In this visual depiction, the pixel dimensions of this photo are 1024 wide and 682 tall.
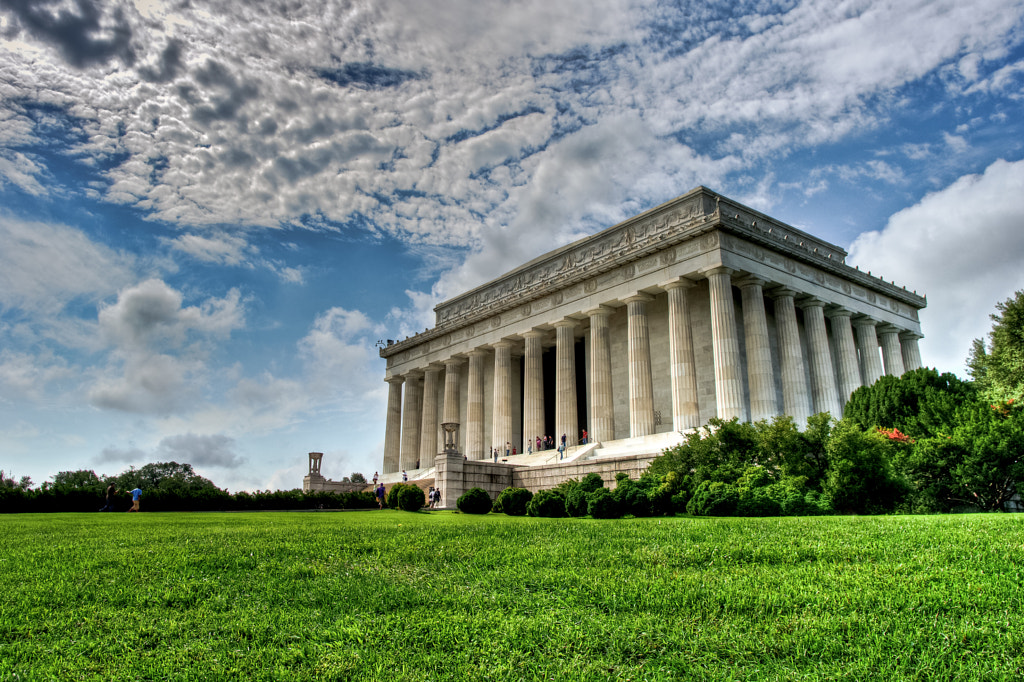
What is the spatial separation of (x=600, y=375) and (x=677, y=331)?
749 centimetres

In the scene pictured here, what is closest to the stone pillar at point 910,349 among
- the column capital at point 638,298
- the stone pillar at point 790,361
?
the stone pillar at point 790,361

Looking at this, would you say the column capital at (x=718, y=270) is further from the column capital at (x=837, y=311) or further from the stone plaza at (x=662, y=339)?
the column capital at (x=837, y=311)

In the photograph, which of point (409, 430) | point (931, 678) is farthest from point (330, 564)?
point (409, 430)

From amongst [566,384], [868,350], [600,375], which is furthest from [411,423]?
[868,350]

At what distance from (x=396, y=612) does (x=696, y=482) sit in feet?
58.2

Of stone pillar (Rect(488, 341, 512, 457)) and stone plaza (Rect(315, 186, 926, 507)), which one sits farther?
stone pillar (Rect(488, 341, 512, 457))

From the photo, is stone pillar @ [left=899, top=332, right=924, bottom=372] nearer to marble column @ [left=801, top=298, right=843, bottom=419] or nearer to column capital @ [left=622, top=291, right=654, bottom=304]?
marble column @ [left=801, top=298, right=843, bottom=419]

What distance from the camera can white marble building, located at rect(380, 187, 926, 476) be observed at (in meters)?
40.3

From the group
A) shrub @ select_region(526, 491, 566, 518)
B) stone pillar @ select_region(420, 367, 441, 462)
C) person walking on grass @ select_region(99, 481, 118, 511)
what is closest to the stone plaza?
stone pillar @ select_region(420, 367, 441, 462)

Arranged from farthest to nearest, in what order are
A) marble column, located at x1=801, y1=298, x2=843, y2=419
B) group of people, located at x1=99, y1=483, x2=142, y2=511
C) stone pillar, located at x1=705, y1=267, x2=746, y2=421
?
marble column, located at x1=801, y1=298, x2=843, y2=419
stone pillar, located at x1=705, y1=267, x2=746, y2=421
group of people, located at x1=99, y1=483, x2=142, y2=511

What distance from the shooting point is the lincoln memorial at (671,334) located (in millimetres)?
40125

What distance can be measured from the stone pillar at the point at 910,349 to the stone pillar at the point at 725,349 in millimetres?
20971

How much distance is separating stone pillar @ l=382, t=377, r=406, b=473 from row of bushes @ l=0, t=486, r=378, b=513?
Result: 1150 inches

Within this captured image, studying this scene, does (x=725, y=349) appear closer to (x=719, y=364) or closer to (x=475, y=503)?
(x=719, y=364)
